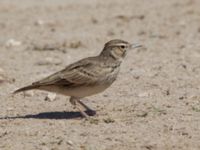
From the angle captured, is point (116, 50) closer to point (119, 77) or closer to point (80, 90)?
point (80, 90)

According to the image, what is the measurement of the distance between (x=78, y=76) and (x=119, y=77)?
7.78ft

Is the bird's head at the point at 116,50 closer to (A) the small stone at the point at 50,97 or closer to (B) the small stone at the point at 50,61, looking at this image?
(A) the small stone at the point at 50,97

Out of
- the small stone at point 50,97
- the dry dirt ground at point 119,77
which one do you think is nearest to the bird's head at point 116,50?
the dry dirt ground at point 119,77

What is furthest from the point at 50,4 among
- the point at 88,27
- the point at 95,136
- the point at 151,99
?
the point at 95,136

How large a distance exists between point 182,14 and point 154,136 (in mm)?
10518

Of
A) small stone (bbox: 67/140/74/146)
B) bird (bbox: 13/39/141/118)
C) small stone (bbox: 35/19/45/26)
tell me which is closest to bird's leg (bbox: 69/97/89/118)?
bird (bbox: 13/39/141/118)

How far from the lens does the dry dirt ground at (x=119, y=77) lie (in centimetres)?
947

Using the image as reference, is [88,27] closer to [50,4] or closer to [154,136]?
[50,4]

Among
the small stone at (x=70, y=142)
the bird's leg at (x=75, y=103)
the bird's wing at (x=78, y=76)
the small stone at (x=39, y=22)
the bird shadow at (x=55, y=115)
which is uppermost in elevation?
the small stone at (x=39, y=22)

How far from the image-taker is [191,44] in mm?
15812

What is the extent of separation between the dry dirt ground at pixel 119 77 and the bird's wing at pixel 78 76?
441mm

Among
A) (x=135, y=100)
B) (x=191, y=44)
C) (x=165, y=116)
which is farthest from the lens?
(x=191, y=44)

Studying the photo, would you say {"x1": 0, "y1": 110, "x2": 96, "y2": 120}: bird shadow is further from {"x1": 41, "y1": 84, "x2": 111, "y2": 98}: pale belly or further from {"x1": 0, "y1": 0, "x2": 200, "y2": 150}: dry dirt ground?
{"x1": 41, "y1": 84, "x2": 111, "y2": 98}: pale belly

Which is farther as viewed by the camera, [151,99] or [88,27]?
[88,27]
